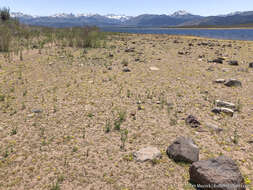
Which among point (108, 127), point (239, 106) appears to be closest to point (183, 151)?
point (108, 127)

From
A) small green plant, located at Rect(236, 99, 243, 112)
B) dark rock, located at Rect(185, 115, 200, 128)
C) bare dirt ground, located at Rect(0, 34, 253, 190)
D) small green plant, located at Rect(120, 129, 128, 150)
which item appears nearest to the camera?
bare dirt ground, located at Rect(0, 34, 253, 190)

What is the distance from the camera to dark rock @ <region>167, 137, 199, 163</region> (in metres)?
4.37

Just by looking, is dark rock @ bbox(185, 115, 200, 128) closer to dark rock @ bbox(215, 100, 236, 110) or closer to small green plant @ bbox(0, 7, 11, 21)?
dark rock @ bbox(215, 100, 236, 110)

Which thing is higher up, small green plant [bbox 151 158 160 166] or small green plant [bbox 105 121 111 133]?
small green plant [bbox 105 121 111 133]

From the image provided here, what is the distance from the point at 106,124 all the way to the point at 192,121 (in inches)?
105

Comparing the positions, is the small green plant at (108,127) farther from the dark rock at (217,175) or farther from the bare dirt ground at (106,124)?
the dark rock at (217,175)

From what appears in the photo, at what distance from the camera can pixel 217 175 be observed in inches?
137

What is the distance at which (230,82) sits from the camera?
9242 millimetres

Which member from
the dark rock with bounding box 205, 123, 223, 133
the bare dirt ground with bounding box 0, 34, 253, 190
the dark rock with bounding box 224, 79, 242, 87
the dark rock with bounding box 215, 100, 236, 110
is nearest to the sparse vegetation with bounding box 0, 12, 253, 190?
the bare dirt ground with bounding box 0, 34, 253, 190

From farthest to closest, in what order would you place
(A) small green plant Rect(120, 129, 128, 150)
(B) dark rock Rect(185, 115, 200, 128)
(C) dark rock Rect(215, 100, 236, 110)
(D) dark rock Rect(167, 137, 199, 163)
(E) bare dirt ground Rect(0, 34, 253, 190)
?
(C) dark rock Rect(215, 100, 236, 110), (B) dark rock Rect(185, 115, 200, 128), (A) small green plant Rect(120, 129, 128, 150), (D) dark rock Rect(167, 137, 199, 163), (E) bare dirt ground Rect(0, 34, 253, 190)

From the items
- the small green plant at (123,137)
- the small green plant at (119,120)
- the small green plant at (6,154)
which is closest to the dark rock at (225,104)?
the small green plant at (119,120)

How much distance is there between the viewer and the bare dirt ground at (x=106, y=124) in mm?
4027

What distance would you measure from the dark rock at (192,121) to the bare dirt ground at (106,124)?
18 cm

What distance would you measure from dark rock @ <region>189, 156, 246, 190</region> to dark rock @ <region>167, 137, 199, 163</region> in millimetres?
484
